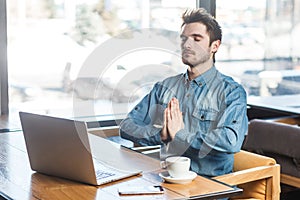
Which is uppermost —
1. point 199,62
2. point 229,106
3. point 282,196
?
point 199,62

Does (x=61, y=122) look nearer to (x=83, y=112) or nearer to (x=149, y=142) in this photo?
(x=149, y=142)

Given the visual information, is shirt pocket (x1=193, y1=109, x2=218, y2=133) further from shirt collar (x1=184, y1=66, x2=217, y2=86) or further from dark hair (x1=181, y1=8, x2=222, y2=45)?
dark hair (x1=181, y1=8, x2=222, y2=45)

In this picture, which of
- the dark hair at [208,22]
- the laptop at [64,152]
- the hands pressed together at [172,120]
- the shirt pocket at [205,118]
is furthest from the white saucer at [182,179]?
the dark hair at [208,22]

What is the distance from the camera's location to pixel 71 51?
158 inches

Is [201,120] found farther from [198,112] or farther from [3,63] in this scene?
[3,63]

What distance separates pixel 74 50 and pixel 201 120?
152 centimetres

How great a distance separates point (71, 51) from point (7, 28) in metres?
0.46

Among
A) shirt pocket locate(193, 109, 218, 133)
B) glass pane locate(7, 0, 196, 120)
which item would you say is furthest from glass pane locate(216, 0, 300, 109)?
shirt pocket locate(193, 109, 218, 133)

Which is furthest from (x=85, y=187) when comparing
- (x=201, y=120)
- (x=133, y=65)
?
(x=133, y=65)

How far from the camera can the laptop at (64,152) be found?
82.4 inches

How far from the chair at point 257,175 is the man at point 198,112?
0.32ft

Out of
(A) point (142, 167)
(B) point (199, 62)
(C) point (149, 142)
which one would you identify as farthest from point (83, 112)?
(A) point (142, 167)

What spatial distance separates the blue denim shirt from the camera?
261 cm

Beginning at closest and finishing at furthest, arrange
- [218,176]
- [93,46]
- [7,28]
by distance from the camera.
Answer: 1. [218,176]
2. [7,28]
3. [93,46]
